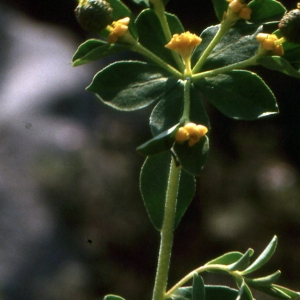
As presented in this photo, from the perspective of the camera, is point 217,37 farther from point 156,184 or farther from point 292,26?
point 156,184

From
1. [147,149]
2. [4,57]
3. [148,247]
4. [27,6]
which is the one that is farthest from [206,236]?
[147,149]

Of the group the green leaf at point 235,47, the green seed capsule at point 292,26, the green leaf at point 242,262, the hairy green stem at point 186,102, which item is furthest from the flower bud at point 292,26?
the green leaf at point 242,262

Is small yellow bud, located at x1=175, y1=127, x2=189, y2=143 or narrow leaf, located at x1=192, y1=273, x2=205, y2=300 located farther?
narrow leaf, located at x1=192, y1=273, x2=205, y2=300

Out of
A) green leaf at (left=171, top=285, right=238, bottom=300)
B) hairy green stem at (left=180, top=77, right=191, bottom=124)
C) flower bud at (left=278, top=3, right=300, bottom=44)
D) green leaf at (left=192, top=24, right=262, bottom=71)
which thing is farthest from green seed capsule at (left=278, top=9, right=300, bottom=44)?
green leaf at (left=171, top=285, right=238, bottom=300)

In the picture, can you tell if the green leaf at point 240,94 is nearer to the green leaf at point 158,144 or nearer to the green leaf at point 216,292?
the green leaf at point 158,144

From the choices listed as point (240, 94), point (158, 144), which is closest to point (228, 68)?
point (240, 94)

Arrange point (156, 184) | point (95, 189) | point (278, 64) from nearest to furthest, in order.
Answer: point (278, 64) < point (156, 184) < point (95, 189)

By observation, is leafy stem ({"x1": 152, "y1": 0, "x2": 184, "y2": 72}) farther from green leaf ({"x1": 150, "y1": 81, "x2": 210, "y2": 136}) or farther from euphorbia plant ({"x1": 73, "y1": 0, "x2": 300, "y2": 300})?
green leaf ({"x1": 150, "y1": 81, "x2": 210, "y2": 136})

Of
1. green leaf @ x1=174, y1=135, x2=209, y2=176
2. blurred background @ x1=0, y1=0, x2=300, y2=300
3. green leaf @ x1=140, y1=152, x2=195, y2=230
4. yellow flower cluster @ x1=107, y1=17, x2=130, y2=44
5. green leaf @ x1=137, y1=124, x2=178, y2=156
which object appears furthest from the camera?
blurred background @ x1=0, y1=0, x2=300, y2=300
